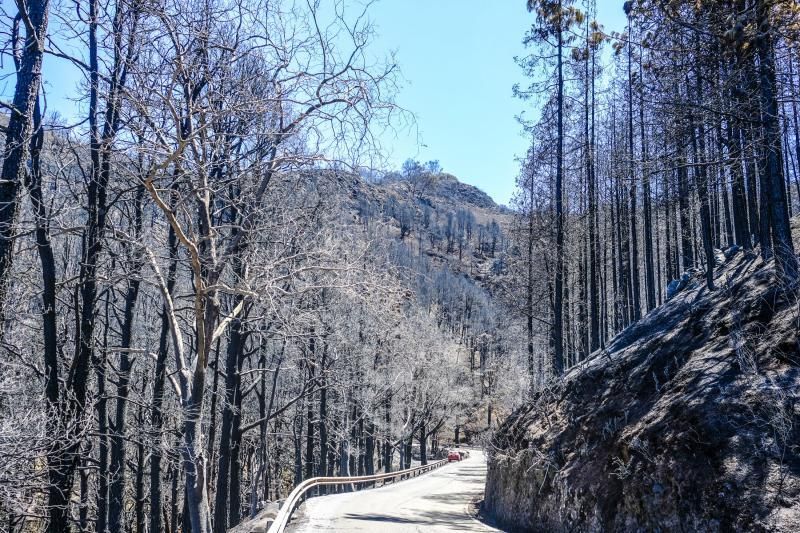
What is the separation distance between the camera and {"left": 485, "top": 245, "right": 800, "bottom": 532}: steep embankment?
7.27 m

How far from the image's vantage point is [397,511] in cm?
1752

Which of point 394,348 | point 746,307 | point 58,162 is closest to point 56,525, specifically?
point 58,162

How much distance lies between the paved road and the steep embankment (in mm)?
2146

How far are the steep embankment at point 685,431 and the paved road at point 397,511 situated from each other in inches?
84.5

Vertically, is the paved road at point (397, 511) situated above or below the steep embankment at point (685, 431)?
below

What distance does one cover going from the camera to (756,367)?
858 centimetres

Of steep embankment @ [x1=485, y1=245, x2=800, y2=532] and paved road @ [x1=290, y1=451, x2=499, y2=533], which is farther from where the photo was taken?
paved road @ [x1=290, y1=451, x2=499, y2=533]

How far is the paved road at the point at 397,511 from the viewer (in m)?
13.4

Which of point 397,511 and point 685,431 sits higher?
point 685,431

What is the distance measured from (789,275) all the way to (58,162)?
11.6 metres

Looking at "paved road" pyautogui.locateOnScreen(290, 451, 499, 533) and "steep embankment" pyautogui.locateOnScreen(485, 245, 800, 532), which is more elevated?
"steep embankment" pyautogui.locateOnScreen(485, 245, 800, 532)

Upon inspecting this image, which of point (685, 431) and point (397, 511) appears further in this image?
point (397, 511)

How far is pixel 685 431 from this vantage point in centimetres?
860

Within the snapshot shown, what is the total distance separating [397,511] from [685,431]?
11.2 m
